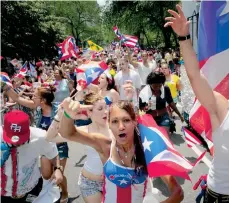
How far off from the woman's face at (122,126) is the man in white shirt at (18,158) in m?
0.93

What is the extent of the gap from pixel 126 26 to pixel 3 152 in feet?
151

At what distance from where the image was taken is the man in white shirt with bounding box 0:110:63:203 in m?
3.36

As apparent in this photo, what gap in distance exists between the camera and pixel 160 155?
2.73 metres

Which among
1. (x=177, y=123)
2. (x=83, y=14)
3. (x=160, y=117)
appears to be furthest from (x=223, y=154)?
(x=83, y=14)

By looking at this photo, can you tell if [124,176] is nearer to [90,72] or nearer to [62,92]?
[90,72]

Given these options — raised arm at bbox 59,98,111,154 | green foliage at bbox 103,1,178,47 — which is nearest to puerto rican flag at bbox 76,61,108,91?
raised arm at bbox 59,98,111,154

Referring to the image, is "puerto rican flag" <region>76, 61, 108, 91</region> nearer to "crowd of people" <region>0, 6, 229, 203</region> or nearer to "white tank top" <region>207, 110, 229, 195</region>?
"crowd of people" <region>0, 6, 229, 203</region>

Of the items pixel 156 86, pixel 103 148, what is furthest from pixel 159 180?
pixel 103 148

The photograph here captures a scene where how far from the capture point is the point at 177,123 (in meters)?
9.90

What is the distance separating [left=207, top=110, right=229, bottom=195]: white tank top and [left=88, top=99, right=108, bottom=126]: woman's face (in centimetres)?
141

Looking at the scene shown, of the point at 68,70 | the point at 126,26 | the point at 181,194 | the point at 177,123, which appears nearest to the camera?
the point at 181,194

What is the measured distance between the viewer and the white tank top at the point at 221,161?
2680mm

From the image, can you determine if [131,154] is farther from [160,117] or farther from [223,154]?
[160,117]

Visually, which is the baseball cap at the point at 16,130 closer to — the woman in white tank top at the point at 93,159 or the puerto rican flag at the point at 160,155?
the woman in white tank top at the point at 93,159
